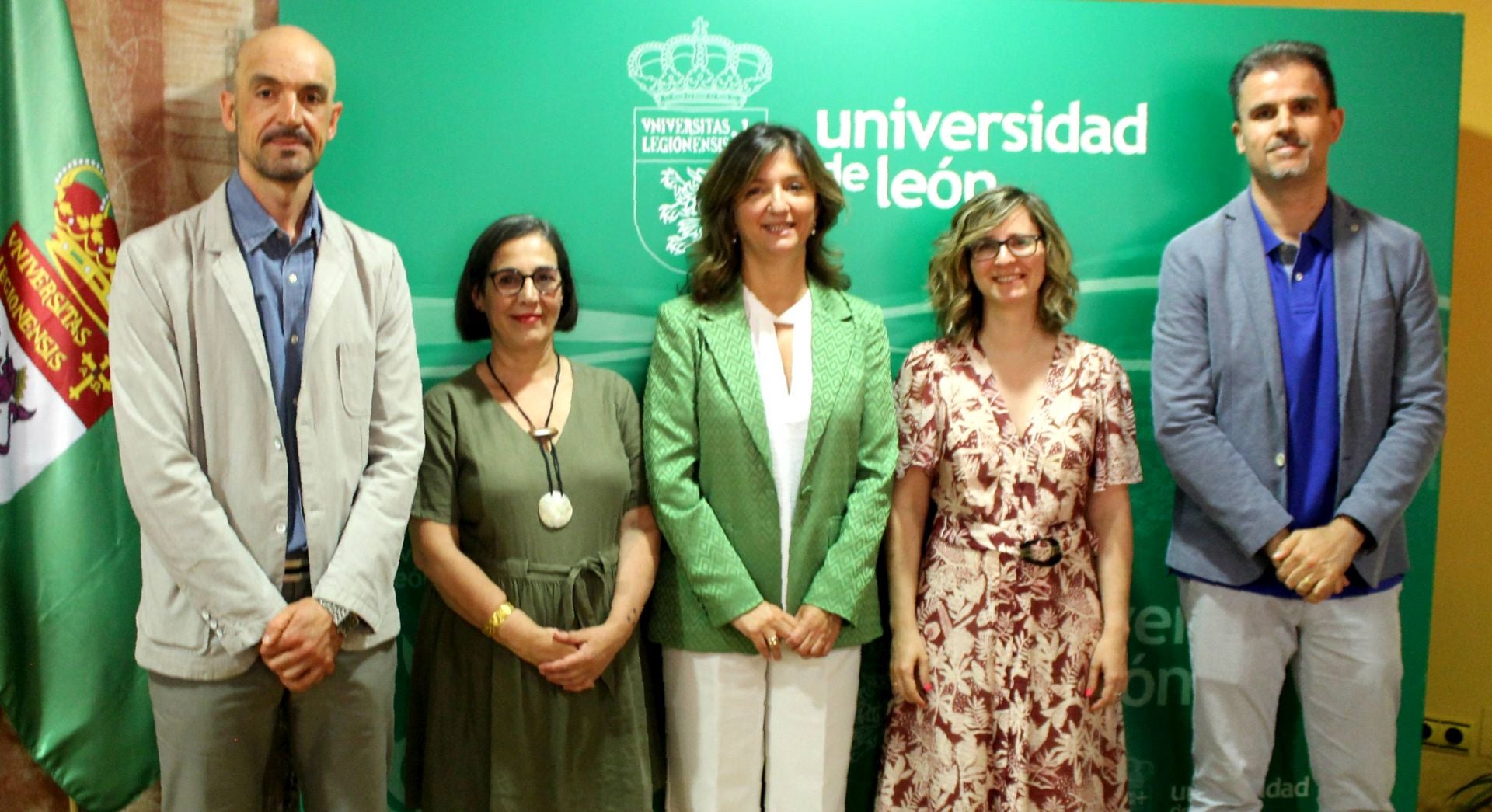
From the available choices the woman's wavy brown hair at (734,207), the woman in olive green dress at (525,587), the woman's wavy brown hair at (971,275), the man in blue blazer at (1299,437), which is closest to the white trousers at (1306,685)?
the man in blue blazer at (1299,437)

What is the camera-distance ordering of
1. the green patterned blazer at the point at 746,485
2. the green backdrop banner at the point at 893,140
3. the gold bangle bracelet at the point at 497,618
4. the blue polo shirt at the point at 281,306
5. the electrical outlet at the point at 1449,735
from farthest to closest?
the electrical outlet at the point at 1449,735 → the green backdrop banner at the point at 893,140 → the green patterned blazer at the point at 746,485 → the gold bangle bracelet at the point at 497,618 → the blue polo shirt at the point at 281,306

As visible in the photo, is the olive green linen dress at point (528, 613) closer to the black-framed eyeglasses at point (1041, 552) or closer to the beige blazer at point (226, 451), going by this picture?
the beige blazer at point (226, 451)

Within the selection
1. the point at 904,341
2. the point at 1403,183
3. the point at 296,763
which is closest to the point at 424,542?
the point at 296,763

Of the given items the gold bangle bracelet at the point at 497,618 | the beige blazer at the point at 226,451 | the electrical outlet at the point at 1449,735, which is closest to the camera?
the beige blazer at the point at 226,451

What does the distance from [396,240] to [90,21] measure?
97cm

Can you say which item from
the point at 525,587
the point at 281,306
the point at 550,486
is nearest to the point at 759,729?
the point at 525,587

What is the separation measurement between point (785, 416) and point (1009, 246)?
2.26ft

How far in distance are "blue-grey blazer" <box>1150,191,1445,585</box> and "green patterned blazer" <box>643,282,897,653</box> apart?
76cm

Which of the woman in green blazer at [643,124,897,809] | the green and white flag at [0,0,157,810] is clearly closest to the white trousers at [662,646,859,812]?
the woman in green blazer at [643,124,897,809]

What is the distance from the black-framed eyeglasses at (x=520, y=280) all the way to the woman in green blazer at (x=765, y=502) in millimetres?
309

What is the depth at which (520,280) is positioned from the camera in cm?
271

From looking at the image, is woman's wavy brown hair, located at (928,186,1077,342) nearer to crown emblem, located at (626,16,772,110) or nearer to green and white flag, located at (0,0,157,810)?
crown emblem, located at (626,16,772,110)

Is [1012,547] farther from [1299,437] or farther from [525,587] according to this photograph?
[525,587]

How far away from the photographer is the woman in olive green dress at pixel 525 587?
2.62 m
